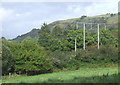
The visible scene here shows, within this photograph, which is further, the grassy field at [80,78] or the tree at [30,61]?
the tree at [30,61]

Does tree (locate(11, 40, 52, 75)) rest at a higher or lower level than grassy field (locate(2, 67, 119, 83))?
lower

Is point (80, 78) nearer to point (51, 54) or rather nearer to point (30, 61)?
point (30, 61)

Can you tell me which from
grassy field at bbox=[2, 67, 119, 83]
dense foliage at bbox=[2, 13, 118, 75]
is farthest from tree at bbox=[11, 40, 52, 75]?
grassy field at bbox=[2, 67, 119, 83]

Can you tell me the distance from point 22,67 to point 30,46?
21.4 feet

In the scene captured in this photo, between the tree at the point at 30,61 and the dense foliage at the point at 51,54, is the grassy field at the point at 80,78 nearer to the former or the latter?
the dense foliage at the point at 51,54

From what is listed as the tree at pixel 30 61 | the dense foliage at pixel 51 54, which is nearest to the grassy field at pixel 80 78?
the dense foliage at pixel 51 54

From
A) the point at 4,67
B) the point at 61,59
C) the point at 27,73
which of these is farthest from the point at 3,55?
the point at 61,59

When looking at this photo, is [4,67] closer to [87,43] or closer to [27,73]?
[27,73]

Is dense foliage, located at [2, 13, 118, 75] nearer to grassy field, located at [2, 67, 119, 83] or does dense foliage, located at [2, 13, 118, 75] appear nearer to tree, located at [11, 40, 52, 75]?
tree, located at [11, 40, 52, 75]

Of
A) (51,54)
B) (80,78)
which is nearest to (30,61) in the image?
(51,54)

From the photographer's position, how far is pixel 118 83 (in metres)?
7.70

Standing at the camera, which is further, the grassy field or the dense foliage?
the dense foliage

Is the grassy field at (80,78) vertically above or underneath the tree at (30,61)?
above

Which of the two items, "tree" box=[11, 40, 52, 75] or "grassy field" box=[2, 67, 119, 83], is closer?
"grassy field" box=[2, 67, 119, 83]
